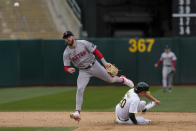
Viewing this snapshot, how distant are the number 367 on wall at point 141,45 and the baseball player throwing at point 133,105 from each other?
13.6 m

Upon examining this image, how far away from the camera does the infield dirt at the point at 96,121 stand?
10.6 meters

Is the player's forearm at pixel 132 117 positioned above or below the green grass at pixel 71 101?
above

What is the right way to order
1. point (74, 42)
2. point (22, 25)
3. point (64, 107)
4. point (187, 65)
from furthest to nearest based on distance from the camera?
point (22, 25)
point (187, 65)
point (64, 107)
point (74, 42)

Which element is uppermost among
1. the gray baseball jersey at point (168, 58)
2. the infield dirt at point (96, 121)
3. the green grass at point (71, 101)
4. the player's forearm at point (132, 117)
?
the gray baseball jersey at point (168, 58)

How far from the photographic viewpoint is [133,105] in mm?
10477

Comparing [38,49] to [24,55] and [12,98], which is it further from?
[12,98]

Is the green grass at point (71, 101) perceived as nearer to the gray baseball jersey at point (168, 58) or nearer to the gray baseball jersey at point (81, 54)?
the gray baseball jersey at point (168, 58)

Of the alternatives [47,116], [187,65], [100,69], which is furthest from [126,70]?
[100,69]

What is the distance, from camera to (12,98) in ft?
63.2

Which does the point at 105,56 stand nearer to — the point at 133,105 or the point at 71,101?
the point at 71,101

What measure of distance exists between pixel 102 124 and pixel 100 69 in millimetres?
1201

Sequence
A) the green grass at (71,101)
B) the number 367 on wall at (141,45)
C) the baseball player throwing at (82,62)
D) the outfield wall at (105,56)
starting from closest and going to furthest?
1. the baseball player throwing at (82,62)
2. the green grass at (71,101)
3. the outfield wall at (105,56)
4. the number 367 on wall at (141,45)

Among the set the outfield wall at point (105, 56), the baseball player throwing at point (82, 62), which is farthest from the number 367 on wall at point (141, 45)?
the baseball player throwing at point (82, 62)

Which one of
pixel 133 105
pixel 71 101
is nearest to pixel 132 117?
pixel 133 105
